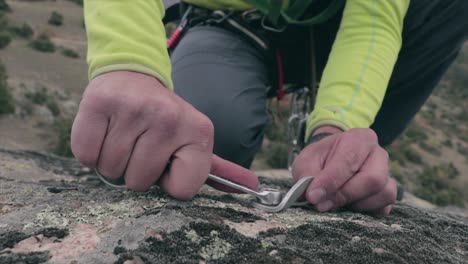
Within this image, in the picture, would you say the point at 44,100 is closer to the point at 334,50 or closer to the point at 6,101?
the point at 6,101

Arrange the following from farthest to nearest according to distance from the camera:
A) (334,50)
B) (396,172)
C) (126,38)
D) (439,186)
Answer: (439,186), (396,172), (334,50), (126,38)

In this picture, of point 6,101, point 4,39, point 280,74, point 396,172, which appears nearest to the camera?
point 280,74

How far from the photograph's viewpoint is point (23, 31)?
635 inches

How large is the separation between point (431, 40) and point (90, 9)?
1257 millimetres

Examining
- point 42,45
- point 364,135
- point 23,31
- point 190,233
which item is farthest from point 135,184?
point 23,31

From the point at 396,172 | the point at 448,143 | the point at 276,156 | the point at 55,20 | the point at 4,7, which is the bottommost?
the point at 448,143

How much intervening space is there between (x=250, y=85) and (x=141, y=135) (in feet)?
3.32

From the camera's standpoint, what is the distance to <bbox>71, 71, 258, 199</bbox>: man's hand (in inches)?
32.9

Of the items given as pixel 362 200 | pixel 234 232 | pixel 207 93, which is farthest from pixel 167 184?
pixel 207 93

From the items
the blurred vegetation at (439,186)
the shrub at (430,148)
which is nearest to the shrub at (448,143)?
the shrub at (430,148)

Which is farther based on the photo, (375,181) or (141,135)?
(375,181)

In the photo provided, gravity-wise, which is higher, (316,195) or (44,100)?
(316,195)

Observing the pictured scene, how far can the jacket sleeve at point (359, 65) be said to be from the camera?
1.36m

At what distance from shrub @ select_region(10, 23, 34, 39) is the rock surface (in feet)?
54.5
